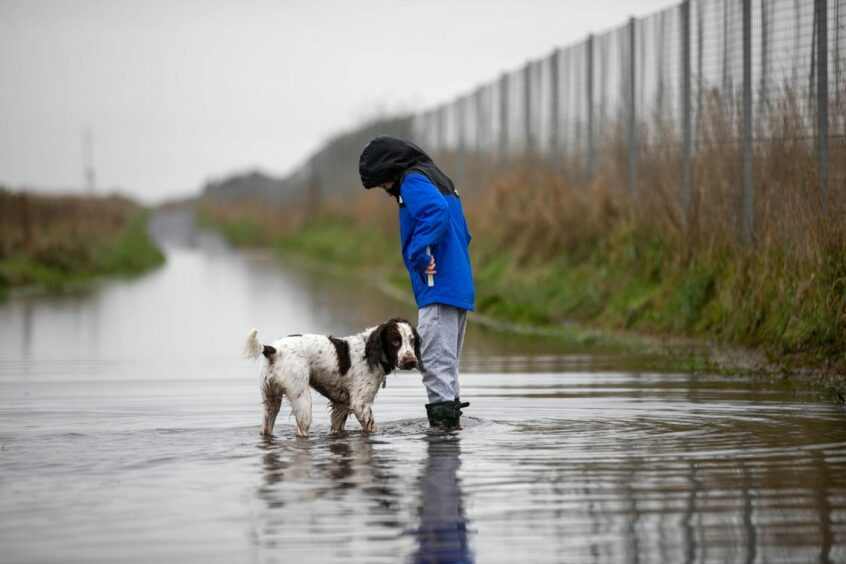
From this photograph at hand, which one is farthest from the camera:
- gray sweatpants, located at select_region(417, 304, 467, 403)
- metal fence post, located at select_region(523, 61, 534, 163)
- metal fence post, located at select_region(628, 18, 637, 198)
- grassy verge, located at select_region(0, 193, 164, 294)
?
grassy verge, located at select_region(0, 193, 164, 294)

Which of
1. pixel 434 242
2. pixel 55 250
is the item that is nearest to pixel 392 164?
pixel 434 242

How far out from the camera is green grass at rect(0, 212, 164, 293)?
3103cm

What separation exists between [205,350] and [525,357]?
3974mm

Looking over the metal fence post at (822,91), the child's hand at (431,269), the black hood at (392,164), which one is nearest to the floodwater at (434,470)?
the child's hand at (431,269)

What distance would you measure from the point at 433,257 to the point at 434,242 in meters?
0.25

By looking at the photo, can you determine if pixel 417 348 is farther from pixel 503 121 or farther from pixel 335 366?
pixel 503 121

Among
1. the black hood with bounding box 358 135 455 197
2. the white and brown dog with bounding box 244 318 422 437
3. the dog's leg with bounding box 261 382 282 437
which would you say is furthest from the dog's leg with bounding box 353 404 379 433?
the black hood with bounding box 358 135 455 197

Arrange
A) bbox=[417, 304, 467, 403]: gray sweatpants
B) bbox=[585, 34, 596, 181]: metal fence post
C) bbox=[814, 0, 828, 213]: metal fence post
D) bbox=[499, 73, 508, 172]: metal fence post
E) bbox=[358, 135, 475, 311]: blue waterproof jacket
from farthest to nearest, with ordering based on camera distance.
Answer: bbox=[499, 73, 508, 172]: metal fence post
bbox=[585, 34, 596, 181]: metal fence post
bbox=[814, 0, 828, 213]: metal fence post
bbox=[417, 304, 467, 403]: gray sweatpants
bbox=[358, 135, 475, 311]: blue waterproof jacket

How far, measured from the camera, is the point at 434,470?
8500 mm

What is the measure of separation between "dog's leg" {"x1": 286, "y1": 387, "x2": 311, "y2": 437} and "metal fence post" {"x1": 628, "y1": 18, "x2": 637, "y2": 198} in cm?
1032

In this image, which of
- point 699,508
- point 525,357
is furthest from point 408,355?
point 525,357

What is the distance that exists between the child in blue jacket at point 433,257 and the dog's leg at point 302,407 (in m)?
0.82

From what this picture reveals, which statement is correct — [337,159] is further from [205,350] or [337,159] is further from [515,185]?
[205,350]

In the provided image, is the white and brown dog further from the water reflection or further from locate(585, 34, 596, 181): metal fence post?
locate(585, 34, 596, 181): metal fence post
